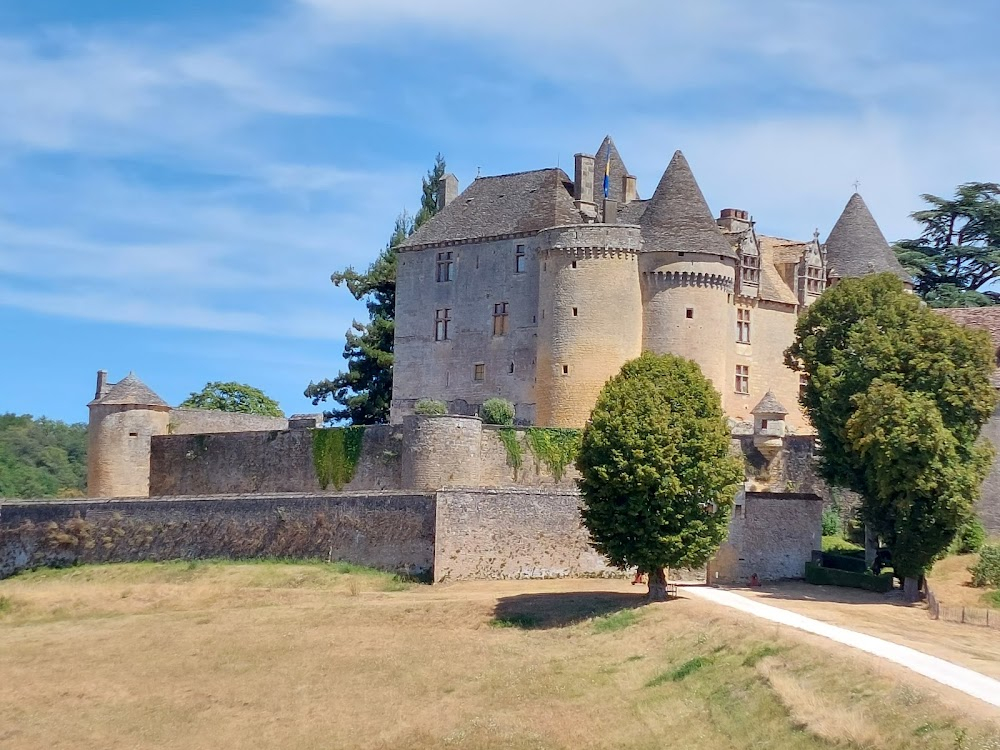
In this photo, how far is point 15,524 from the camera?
1901 inches

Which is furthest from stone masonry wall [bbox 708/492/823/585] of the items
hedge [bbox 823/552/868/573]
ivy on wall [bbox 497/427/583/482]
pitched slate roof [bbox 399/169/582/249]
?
pitched slate roof [bbox 399/169/582/249]

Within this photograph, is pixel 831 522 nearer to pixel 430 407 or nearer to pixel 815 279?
pixel 815 279

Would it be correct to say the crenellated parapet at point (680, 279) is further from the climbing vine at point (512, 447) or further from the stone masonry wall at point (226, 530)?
the stone masonry wall at point (226, 530)

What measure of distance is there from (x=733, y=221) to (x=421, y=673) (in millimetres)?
27271

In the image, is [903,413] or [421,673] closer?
[421,673]

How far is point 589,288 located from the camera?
51.2 meters

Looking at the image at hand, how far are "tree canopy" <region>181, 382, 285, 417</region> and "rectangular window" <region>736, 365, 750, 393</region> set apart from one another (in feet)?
90.1

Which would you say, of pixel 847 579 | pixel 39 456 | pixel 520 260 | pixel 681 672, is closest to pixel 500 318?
pixel 520 260

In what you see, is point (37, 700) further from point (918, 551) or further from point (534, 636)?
point (918, 551)

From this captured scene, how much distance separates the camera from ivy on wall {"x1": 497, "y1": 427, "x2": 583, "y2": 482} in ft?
156

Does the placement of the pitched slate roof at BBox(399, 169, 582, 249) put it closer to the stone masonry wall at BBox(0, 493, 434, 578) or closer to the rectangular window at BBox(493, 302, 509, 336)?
the rectangular window at BBox(493, 302, 509, 336)

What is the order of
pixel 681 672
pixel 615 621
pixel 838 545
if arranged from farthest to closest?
1. pixel 838 545
2. pixel 615 621
3. pixel 681 672

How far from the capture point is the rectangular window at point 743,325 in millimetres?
54562

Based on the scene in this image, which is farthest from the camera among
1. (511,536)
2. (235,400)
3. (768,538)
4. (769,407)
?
(235,400)
